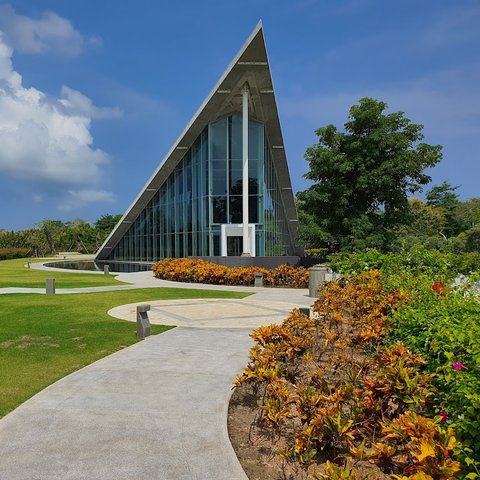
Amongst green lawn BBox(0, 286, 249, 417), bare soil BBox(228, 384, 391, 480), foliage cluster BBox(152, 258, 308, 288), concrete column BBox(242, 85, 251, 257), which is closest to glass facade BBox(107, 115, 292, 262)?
concrete column BBox(242, 85, 251, 257)

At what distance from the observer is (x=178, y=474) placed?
11.8 ft

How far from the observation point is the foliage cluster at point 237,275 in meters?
21.7

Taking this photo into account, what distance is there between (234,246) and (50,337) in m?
23.0

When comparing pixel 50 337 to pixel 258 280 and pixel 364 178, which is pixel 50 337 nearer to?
pixel 258 280

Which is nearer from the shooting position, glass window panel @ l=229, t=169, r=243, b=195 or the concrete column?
the concrete column

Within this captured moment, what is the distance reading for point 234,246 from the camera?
31.4 meters

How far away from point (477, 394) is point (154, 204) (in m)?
37.3

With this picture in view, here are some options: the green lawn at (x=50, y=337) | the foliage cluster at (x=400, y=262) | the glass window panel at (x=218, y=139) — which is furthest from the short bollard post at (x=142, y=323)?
the glass window panel at (x=218, y=139)

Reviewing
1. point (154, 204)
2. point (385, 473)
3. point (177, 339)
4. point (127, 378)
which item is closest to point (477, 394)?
point (385, 473)

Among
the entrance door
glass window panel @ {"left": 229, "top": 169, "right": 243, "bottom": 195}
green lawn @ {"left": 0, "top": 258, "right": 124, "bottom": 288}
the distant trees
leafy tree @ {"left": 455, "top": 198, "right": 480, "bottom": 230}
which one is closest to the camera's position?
green lawn @ {"left": 0, "top": 258, "right": 124, "bottom": 288}

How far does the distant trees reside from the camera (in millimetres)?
72750

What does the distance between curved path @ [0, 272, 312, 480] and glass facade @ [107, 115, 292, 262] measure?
24.2m

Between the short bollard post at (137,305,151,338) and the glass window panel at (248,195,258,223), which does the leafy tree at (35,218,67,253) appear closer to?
the glass window panel at (248,195,258,223)

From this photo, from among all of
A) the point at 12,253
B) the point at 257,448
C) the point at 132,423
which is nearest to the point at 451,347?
the point at 257,448
